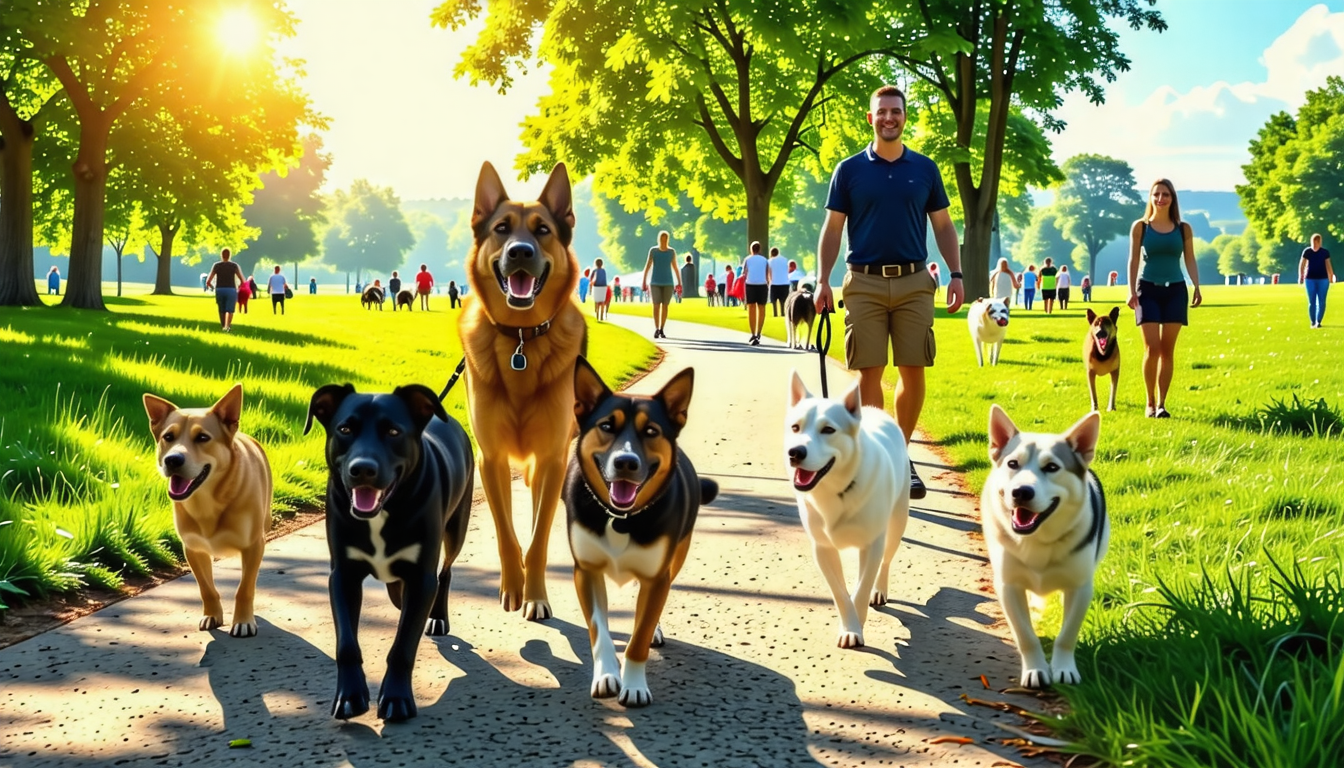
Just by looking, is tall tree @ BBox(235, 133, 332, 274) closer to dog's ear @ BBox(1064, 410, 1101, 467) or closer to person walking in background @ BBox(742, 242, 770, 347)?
person walking in background @ BBox(742, 242, 770, 347)

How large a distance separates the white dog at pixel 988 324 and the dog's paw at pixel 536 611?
1331 centimetres

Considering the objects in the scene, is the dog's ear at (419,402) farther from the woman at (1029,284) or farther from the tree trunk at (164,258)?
the tree trunk at (164,258)

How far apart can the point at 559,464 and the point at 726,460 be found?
172 inches

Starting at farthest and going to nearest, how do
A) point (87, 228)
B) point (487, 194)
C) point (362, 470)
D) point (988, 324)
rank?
point (87, 228) → point (988, 324) → point (487, 194) → point (362, 470)

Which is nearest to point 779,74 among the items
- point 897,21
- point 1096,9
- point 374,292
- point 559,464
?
point 897,21

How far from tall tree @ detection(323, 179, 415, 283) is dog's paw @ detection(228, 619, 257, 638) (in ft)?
466

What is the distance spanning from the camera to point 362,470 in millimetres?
3820

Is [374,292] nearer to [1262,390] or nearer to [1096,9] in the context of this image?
[1096,9]

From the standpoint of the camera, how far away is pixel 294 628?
16.7ft

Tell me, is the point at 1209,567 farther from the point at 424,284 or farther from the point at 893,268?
the point at 424,284

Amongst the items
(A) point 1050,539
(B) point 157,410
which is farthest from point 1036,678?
(B) point 157,410

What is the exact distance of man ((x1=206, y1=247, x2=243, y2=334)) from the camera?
81.1ft

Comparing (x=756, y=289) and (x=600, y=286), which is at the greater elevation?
(x=600, y=286)

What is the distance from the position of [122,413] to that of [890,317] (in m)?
6.90
